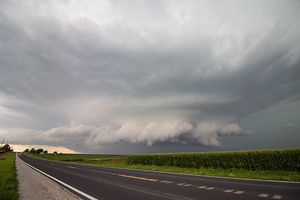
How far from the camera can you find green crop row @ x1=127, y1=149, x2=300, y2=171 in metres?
21.7

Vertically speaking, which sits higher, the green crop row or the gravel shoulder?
the green crop row

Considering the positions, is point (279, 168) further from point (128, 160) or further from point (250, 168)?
point (128, 160)

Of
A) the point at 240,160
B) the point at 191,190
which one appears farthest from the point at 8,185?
the point at 240,160

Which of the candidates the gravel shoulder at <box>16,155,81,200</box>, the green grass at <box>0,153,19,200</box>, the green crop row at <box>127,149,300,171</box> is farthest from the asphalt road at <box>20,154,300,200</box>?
the green crop row at <box>127,149,300,171</box>

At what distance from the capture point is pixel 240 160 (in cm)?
2606

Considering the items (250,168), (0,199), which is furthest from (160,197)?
(250,168)

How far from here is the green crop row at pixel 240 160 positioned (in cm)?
2167

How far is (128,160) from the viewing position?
154 ft

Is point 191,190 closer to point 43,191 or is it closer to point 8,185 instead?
point 43,191

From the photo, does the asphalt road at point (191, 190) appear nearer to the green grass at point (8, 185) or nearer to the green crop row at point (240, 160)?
the green grass at point (8, 185)

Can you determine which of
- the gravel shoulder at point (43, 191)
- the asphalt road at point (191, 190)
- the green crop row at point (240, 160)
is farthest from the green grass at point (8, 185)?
the green crop row at point (240, 160)

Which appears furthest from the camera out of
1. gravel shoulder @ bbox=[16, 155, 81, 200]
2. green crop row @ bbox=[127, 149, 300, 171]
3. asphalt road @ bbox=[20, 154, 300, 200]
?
green crop row @ bbox=[127, 149, 300, 171]

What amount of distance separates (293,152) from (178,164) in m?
15.9

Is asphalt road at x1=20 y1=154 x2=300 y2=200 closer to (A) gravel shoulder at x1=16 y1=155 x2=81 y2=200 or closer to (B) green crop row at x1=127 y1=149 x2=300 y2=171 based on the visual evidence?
(A) gravel shoulder at x1=16 y1=155 x2=81 y2=200
